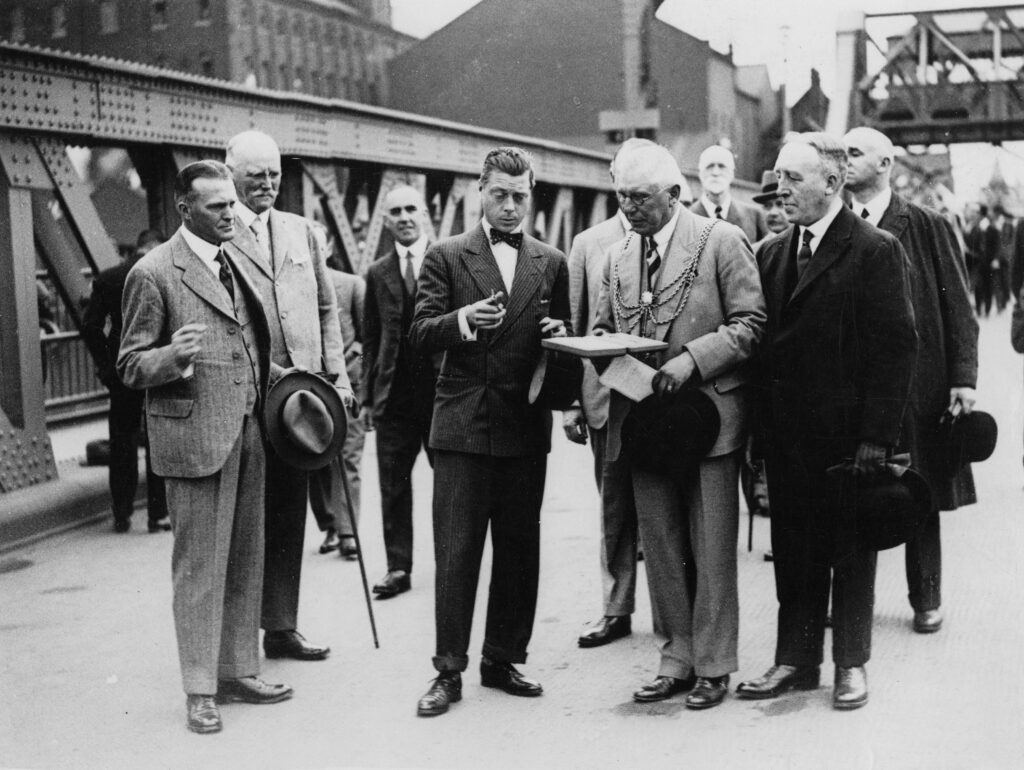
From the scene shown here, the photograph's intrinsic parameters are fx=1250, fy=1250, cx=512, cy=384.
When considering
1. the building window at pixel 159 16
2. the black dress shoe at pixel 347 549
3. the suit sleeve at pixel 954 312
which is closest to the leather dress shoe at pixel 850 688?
the suit sleeve at pixel 954 312

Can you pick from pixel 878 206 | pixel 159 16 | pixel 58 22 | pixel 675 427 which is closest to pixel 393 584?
pixel 675 427

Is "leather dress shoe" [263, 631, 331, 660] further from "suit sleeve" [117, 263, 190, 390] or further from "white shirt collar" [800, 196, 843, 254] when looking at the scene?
"white shirt collar" [800, 196, 843, 254]

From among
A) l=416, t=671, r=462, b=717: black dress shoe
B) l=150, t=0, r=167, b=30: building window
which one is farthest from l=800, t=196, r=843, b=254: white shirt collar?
l=150, t=0, r=167, b=30: building window

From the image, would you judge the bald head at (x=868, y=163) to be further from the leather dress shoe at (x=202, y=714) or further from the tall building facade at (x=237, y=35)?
the tall building facade at (x=237, y=35)

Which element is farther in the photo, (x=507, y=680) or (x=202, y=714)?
(x=507, y=680)

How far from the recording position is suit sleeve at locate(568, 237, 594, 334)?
5.98 meters

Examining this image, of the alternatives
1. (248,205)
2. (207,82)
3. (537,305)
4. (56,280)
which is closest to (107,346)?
(56,280)

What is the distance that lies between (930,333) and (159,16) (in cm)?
2307

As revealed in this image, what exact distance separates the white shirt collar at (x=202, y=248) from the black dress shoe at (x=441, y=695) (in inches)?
67.5

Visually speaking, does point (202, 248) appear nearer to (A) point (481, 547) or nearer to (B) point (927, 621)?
(A) point (481, 547)

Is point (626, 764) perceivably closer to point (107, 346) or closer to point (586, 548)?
point (586, 548)

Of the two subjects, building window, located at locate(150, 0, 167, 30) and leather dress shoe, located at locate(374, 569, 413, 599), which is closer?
leather dress shoe, located at locate(374, 569, 413, 599)

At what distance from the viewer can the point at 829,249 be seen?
447 cm

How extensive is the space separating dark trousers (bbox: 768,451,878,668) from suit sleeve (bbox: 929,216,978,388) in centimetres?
116
